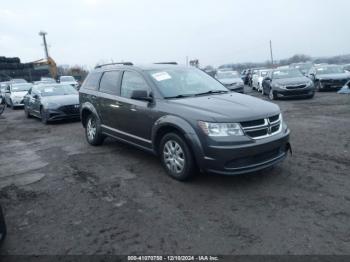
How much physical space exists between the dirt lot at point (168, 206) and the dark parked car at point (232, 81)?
410 inches

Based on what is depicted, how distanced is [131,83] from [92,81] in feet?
5.85

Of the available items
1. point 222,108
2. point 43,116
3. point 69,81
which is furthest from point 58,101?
point 69,81

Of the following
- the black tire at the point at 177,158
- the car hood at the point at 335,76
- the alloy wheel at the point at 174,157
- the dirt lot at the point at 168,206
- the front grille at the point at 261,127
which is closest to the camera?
the dirt lot at the point at 168,206

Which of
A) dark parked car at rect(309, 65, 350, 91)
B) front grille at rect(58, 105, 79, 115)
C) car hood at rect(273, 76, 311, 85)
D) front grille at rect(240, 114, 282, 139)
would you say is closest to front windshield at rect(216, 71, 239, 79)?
car hood at rect(273, 76, 311, 85)

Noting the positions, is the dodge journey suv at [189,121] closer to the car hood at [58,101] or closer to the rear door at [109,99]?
the rear door at [109,99]

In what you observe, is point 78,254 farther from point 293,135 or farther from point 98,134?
point 293,135

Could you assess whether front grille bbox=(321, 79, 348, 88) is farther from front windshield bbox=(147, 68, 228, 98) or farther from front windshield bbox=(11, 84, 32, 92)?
front windshield bbox=(11, 84, 32, 92)

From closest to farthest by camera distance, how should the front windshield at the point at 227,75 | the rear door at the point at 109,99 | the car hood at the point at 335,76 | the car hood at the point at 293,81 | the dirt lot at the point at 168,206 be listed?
the dirt lot at the point at 168,206 < the rear door at the point at 109,99 < the car hood at the point at 293,81 < the car hood at the point at 335,76 < the front windshield at the point at 227,75

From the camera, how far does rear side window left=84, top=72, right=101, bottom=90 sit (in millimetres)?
7055

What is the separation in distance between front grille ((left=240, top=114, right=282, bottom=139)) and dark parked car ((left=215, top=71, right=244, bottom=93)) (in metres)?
11.1

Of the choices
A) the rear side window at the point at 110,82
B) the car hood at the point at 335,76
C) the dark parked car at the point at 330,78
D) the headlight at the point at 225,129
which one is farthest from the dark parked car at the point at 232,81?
the headlight at the point at 225,129

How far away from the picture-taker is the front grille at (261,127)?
435 centimetres

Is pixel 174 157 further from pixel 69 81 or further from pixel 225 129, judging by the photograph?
pixel 69 81

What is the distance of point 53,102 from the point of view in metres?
11.3
